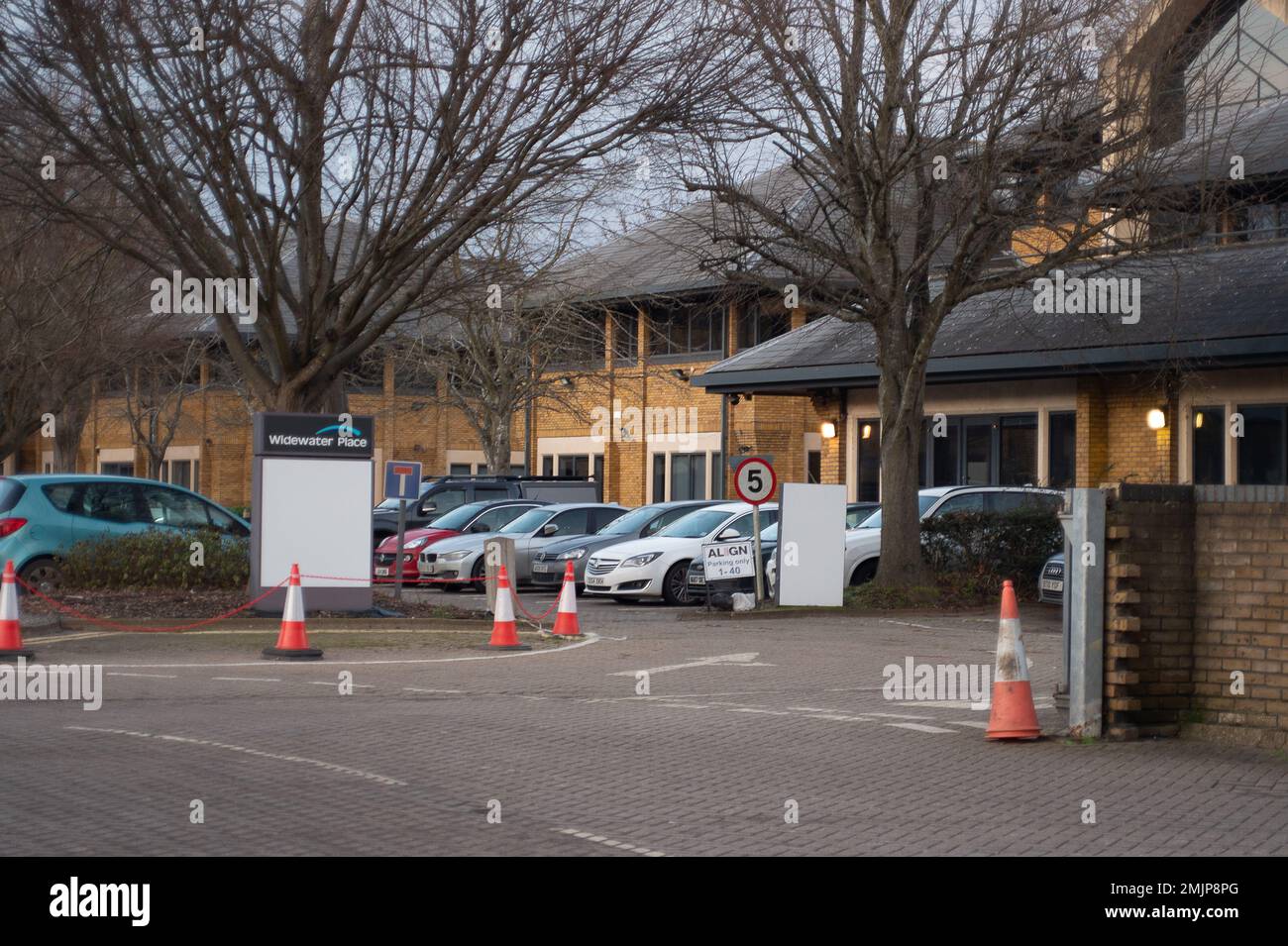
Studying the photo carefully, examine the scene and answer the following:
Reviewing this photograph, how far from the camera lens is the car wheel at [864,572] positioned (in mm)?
23688

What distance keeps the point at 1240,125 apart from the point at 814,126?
30.8 feet

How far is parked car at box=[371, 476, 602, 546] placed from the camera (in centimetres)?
3203

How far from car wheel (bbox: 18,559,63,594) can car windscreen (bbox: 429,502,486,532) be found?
30.0 ft

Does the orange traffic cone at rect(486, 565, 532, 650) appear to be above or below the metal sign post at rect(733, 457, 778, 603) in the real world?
below

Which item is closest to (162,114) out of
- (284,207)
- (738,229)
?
(284,207)

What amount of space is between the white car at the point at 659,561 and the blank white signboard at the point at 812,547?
176cm

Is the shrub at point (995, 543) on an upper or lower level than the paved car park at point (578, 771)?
upper

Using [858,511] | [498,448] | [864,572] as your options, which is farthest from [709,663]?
[498,448]

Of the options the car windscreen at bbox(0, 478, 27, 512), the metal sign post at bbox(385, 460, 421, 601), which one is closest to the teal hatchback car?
the car windscreen at bbox(0, 478, 27, 512)

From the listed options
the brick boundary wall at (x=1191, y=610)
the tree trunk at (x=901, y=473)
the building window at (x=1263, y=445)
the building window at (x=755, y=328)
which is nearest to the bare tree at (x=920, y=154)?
the tree trunk at (x=901, y=473)

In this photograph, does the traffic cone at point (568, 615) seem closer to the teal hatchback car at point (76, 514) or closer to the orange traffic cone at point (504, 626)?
the orange traffic cone at point (504, 626)

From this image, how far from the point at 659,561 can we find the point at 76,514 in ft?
25.8

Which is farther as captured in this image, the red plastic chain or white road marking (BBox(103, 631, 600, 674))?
the red plastic chain

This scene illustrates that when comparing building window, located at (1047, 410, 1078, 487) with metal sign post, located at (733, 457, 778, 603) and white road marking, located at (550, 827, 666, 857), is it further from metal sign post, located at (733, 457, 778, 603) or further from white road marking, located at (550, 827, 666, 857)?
white road marking, located at (550, 827, 666, 857)
